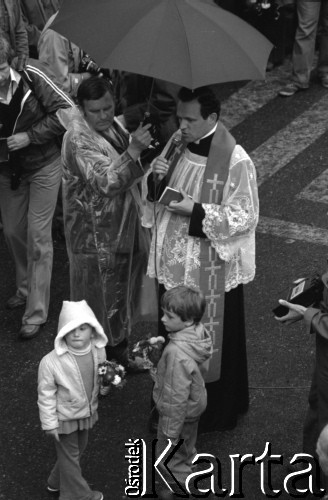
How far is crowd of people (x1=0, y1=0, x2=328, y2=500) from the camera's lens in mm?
5590

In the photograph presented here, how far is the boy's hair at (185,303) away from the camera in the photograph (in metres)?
5.57

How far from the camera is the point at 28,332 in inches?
290

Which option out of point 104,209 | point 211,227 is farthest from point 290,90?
point 211,227

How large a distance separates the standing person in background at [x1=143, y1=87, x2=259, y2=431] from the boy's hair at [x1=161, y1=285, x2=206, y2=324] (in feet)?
1.42

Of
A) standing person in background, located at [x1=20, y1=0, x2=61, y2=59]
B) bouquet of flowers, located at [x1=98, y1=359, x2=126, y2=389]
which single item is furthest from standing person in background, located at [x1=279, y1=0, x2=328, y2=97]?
bouquet of flowers, located at [x1=98, y1=359, x2=126, y2=389]

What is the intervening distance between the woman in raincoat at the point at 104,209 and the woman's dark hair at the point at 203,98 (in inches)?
14.1

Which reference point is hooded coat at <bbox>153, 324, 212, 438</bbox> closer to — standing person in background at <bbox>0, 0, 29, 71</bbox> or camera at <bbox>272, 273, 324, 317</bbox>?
camera at <bbox>272, 273, 324, 317</bbox>

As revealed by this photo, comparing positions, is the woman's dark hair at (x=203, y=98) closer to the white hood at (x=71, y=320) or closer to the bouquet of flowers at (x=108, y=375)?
the white hood at (x=71, y=320)

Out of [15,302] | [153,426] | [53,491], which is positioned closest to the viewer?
[53,491]

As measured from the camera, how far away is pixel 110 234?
6.60 meters

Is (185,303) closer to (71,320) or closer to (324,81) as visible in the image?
(71,320)

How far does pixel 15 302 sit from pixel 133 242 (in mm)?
1461

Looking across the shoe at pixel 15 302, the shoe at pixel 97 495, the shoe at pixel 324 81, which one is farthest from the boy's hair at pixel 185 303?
the shoe at pixel 324 81

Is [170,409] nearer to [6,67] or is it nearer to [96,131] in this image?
[96,131]
